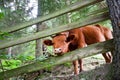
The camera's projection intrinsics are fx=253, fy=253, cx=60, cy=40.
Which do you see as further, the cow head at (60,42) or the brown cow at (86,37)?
the brown cow at (86,37)

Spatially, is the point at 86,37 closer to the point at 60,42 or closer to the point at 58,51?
the point at 60,42

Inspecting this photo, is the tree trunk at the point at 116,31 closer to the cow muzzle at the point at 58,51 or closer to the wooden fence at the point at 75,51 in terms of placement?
the wooden fence at the point at 75,51

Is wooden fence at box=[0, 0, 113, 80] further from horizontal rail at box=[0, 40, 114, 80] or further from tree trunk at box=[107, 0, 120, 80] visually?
tree trunk at box=[107, 0, 120, 80]

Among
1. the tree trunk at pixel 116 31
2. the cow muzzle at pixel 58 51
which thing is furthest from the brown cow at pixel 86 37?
the tree trunk at pixel 116 31

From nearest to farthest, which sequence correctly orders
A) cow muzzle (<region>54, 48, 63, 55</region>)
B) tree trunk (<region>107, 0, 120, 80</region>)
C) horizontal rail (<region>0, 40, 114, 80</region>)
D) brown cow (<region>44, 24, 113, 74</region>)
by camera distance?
tree trunk (<region>107, 0, 120, 80</region>)
horizontal rail (<region>0, 40, 114, 80</region>)
cow muzzle (<region>54, 48, 63, 55</region>)
brown cow (<region>44, 24, 113, 74</region>)

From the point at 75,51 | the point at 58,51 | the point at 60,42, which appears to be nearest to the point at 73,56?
the point at 75,51

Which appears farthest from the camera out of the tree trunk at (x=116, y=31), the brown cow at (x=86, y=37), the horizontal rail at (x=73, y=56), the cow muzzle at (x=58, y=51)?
the brown cow at (x=86, y=37)

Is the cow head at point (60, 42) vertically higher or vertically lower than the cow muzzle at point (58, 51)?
higher

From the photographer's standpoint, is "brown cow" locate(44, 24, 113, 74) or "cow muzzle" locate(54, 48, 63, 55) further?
"brown cow" locate(44, 24, 113, 74)

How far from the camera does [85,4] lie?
3.73 meters

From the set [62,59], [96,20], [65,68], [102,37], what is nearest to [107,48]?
[96,20]

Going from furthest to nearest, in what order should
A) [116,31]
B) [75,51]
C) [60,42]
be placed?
[60,42] → [75,51] → [116,31]

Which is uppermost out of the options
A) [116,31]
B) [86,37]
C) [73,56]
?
[116,31]

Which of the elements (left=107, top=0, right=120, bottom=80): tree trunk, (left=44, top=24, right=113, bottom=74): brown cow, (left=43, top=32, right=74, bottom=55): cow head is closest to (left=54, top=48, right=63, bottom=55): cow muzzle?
(left=43, top=32, right=74, bottom=55): cow head
